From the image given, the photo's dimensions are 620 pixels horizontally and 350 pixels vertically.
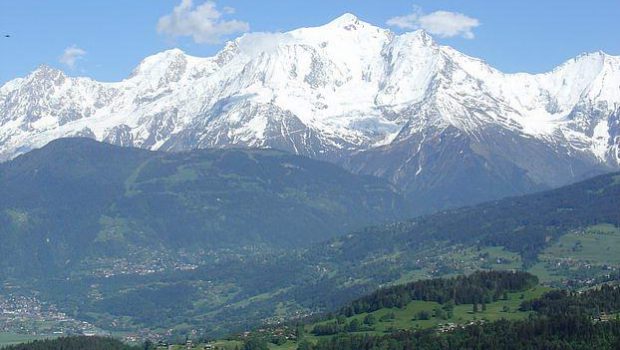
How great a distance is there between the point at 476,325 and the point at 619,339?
97.9 ft

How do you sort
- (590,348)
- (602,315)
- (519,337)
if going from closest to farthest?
(590,348), (519,337), (602,315)

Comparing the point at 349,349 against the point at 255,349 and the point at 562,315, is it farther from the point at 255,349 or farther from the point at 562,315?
the point at 562,315

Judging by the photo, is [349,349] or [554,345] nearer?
[554,345]

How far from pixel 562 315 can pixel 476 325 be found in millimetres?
13262

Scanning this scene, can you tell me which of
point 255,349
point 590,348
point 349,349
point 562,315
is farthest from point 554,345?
point 255,349

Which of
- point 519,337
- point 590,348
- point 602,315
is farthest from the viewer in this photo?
point 602,315

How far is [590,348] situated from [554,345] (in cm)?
603

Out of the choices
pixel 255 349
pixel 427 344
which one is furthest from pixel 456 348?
pixel 255 349

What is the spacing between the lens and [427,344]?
18562cm

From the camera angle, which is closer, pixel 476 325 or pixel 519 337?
pixel 519 337

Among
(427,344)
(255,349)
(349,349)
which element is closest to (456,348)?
(427,344)

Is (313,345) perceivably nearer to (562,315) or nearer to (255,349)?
(255,349)

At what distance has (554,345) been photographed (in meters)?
174

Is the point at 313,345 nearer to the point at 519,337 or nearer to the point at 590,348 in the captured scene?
the point at 519,337
